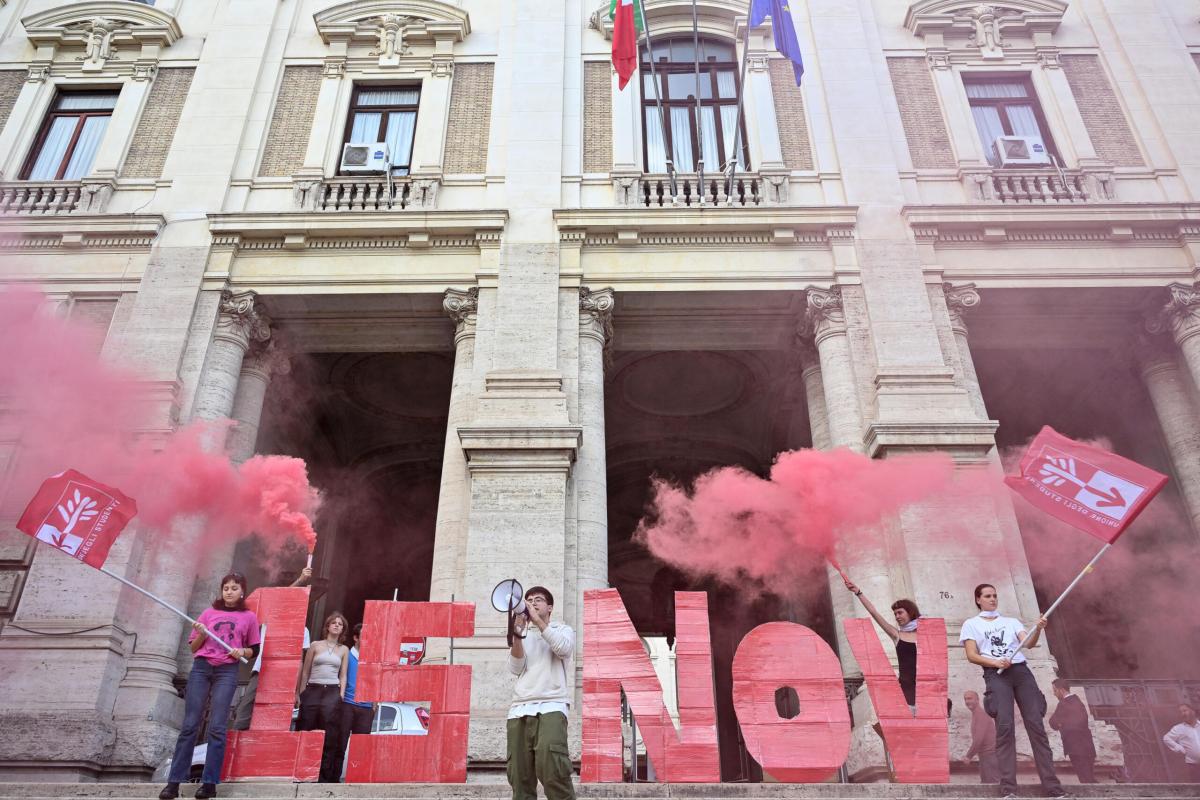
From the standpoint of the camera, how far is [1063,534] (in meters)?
14.0

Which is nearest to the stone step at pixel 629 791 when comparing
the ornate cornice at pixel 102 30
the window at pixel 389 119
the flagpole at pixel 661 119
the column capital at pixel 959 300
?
the column capital at pixel 959 300

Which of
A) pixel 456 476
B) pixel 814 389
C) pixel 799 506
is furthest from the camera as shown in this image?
pixel 814 389

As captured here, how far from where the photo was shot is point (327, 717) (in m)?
8.73

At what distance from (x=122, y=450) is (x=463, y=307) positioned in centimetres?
498

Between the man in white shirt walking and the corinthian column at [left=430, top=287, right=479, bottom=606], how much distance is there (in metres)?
8.75

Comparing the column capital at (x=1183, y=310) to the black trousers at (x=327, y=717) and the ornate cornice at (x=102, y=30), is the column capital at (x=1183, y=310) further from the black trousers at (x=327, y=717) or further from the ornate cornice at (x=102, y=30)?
the ornate cornice at (x=102, y=30)

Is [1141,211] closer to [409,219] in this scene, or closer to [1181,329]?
[1181,329]

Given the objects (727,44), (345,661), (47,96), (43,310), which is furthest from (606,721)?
(47,96)

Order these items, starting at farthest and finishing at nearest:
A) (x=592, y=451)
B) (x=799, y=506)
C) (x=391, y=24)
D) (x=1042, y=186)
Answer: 1. (x=391, y=24)
2. (x=1042, y=186)
3. (x=592, y=451)
4. (x=799, y=506)

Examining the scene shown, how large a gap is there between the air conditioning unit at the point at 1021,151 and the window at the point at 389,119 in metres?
10.00

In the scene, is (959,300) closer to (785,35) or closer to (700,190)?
(700,190)

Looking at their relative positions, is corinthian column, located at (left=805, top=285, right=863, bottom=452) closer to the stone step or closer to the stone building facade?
the stone building facade

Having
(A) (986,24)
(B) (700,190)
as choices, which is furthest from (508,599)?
(A) (986,24)

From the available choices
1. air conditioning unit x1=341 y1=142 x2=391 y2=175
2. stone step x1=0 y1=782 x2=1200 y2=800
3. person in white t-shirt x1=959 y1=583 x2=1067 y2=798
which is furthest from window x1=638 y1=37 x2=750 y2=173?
stone step x1=0 y1=782 x2=1200 y2=800
